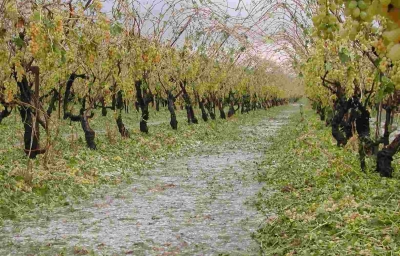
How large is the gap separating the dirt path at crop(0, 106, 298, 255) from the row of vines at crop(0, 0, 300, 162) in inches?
127

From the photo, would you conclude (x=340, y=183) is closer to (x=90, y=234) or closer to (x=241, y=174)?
(x=241, y=174)

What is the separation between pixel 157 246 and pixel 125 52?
40.4 ft

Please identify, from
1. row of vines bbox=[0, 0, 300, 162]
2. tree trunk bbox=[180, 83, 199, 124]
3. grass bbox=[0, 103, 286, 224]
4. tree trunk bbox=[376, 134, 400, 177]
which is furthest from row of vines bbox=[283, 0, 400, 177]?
tree trunk bbox=[180, 83, 199, 124]

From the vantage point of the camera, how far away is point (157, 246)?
856 cm

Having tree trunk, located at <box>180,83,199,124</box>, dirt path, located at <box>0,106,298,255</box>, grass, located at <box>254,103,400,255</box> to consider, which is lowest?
dirt path, located at <box>0,106,298,255</box>

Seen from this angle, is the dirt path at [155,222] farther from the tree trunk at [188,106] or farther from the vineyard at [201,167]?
the tree trunk at [188,106]

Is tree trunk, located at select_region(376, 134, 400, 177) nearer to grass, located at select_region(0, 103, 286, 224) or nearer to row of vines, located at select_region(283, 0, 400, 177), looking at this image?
row of vines, located at select_region(283, 0, 400, 177)

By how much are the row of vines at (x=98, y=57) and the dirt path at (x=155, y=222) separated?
321cm

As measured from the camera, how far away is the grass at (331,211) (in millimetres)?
7449

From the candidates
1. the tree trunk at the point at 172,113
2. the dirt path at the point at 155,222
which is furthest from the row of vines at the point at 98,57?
the dirt path at the point at 155,222

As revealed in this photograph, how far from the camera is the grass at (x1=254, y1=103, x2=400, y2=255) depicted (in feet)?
24.4

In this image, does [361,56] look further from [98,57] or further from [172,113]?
[172,113]

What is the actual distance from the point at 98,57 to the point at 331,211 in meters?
12.9

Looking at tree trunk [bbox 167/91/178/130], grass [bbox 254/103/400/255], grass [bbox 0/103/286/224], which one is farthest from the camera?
tree trunk [bbox 167/91/178/130]
